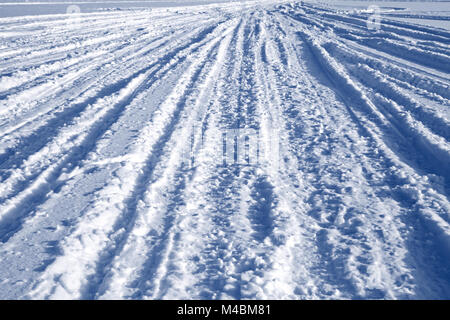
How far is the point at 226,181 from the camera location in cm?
396

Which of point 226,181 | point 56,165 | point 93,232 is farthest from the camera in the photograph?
point 56,165

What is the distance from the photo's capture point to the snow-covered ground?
2758mm

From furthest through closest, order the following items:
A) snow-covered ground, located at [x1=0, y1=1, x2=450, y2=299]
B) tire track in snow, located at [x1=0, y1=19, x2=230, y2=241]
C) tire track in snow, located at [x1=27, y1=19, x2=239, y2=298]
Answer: tire track in snow, located at [x1=0, y1=19, x2=230, y2=241] < snow-covered ground, located at [x1=0, y1=1, x2=450, y2=299] < tire track in snow, located at [x1=27, y1=19, x2=239, y2=298]

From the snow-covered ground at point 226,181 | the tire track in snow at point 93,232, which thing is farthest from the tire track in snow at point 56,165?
the tire track in snow at point 93,232

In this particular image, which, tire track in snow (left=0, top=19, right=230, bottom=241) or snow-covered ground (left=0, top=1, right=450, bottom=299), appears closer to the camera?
snow-covered ground (left=0, top=1, right=450, bottom=299)

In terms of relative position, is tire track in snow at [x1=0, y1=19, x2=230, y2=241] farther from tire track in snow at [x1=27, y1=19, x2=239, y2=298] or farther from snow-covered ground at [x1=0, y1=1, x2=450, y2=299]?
tire track in snow at [x1=27, y1=19, x2=239, y2=298]

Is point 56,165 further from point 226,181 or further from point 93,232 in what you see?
point 226,181

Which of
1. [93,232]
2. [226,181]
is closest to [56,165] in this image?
[93,232]

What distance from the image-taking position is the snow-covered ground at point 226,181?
2758 millimetres

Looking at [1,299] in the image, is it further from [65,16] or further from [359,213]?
[65,16]

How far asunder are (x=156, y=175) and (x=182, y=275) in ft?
5.13

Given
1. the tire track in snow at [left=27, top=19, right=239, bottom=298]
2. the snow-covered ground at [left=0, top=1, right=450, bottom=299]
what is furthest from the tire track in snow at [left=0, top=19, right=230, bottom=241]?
the tire track in snow at [left=27, top=19, right=239, bottom=298]

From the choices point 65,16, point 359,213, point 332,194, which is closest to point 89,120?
point 332,194

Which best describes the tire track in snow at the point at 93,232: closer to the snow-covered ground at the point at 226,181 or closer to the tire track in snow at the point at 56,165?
the snow-covered ground at the point at 226,181
